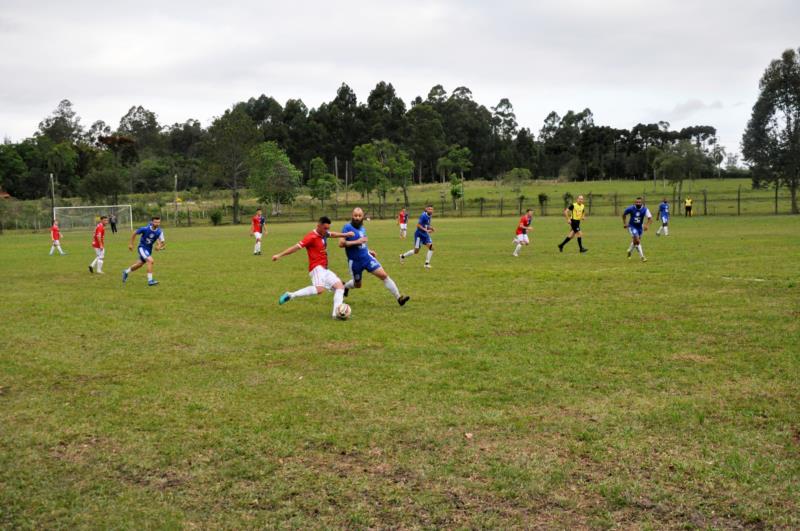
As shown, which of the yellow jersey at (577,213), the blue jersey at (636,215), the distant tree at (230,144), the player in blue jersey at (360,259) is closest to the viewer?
the player in blue jersey at (360,259)

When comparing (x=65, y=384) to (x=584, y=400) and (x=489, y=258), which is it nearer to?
(x=584, y=400)

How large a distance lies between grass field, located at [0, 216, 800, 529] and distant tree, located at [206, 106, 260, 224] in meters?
71.1

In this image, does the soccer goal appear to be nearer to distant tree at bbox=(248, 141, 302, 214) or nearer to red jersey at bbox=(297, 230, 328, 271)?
distant tree at bbox=(248, 141, 302, 214)

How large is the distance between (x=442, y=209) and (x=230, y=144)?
1093 inches

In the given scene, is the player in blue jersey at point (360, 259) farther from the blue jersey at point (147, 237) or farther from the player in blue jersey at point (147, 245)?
the blue jersey at point (147, 237)

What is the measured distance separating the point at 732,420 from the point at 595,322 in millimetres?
4747

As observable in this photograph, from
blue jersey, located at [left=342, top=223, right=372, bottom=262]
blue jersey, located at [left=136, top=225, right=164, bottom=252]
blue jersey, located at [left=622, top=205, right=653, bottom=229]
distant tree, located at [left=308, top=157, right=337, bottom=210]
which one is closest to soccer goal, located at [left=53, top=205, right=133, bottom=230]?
distant tree, located at [left=308, top=157, right=337, bottom=210]

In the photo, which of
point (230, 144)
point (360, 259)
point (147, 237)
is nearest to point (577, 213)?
point (360, 259)

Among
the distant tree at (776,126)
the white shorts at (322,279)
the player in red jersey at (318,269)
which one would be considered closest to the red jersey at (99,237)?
the player in red jersey at (318,269)

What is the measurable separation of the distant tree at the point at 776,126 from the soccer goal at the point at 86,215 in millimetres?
59485

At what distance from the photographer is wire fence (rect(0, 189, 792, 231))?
6316cm

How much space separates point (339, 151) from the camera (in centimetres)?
11312

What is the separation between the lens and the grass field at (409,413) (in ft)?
15.3

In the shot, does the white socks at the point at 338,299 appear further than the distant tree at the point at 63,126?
No
